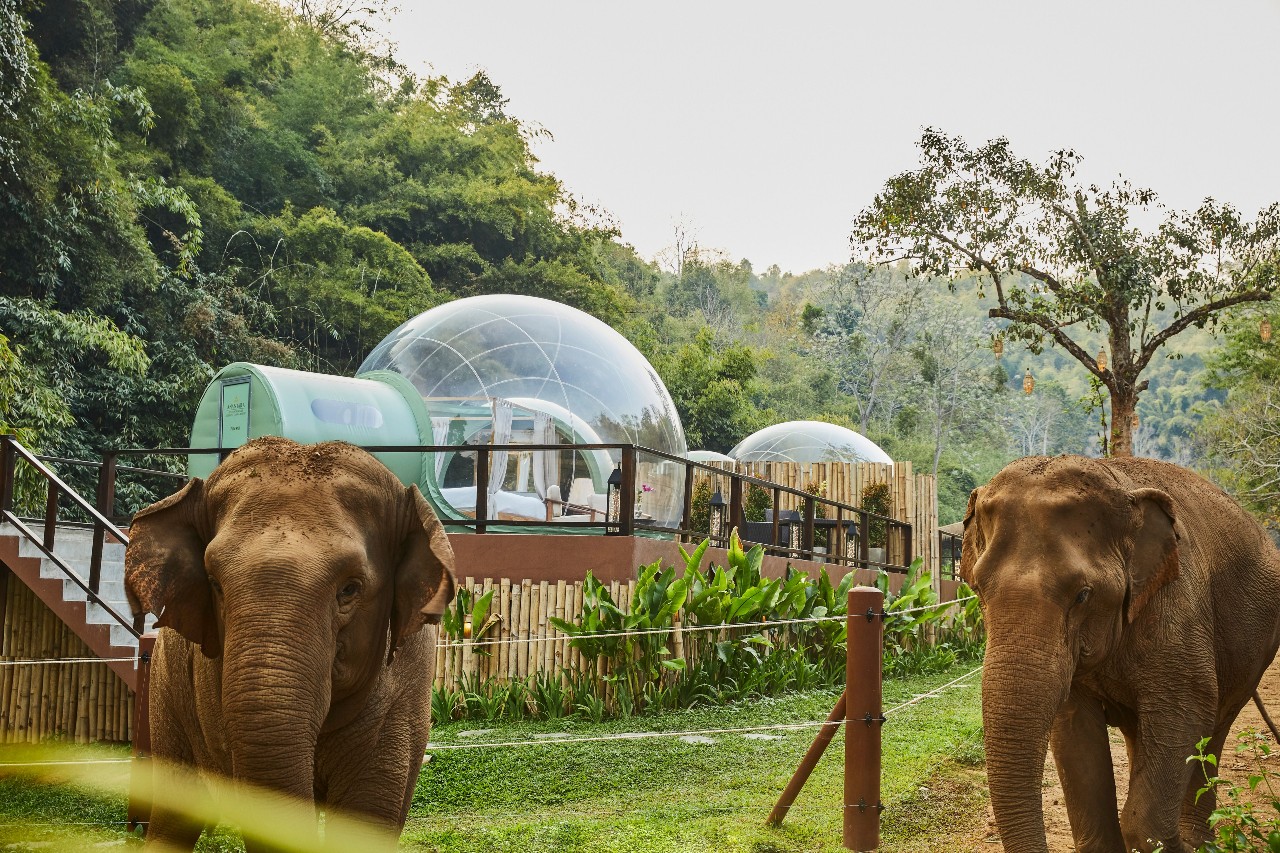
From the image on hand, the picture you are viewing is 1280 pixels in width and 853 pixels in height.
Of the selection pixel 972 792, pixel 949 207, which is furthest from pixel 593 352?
pixel 949 207

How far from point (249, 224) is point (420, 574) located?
31419 millimetres

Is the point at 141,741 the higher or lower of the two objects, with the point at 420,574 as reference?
lower

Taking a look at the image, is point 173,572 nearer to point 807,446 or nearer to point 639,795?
point 639,795

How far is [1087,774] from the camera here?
231 inches

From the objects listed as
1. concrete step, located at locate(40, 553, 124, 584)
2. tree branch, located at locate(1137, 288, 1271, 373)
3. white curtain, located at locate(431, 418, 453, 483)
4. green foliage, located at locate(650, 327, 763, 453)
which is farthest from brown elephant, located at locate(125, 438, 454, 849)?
green foliage, located at locate(650, 327, 763, 453)

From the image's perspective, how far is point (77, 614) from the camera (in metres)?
10.8

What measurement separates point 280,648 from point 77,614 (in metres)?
7.91

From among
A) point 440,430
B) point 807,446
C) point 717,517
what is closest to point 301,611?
point 440,430

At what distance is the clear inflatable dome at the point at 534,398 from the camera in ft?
48.3

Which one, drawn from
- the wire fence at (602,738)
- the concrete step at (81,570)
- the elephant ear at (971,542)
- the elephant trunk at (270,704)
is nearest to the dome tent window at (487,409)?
the concrete step at (81,570)

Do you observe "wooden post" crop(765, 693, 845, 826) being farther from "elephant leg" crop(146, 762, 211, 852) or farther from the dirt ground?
"elephant leg" crop(146, 762, 211, 852)

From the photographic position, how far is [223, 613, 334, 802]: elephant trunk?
3744 mm

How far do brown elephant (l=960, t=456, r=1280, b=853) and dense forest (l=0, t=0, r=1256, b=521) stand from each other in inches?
692

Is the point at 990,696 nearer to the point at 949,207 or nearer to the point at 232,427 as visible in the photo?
the point at 232,427
